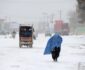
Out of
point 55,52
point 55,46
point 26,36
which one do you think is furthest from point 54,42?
point 26,36

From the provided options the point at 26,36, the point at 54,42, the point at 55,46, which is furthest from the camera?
the point at 26,36

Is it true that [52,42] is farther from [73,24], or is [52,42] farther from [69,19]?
[69,19]

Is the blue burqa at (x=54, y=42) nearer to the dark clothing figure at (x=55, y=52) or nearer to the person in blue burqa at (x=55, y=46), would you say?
the person in blue burqa at (x=55, y=46)

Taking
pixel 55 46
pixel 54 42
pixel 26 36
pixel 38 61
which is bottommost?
pixel 38 61

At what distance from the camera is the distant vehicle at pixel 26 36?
144 ft

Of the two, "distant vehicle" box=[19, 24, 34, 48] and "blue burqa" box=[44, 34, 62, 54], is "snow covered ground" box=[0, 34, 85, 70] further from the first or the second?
"distant vehicle" box=[19, 24, 34, 48]

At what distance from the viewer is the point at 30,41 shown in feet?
143

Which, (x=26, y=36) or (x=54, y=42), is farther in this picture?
(x=26, y=36)

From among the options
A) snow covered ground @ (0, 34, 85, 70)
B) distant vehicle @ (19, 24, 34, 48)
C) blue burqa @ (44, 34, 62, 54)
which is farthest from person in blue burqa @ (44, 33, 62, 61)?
distant vehicle @ (19, 24, 34, 48)

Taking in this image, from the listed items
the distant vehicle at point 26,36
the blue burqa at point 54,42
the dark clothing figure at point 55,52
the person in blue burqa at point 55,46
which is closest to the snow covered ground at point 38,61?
the dark clothing figure at point 55,52

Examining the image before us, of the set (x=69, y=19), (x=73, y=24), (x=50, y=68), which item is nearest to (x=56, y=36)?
(x=50, y=68)

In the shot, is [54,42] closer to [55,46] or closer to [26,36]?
[55,46]

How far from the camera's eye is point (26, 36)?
145 feet

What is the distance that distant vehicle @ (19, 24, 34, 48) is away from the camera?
43.8 m
